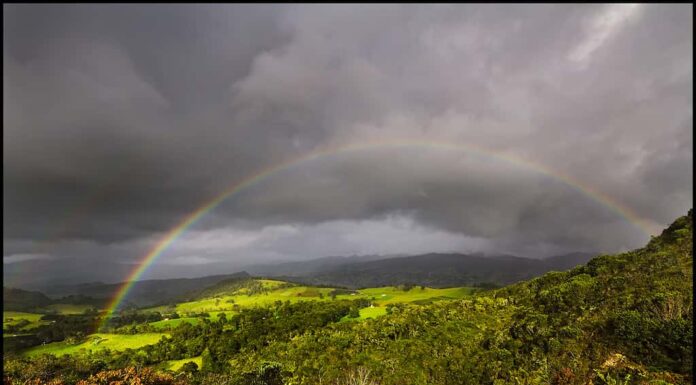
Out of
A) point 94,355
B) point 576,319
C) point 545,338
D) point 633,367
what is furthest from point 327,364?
point 94,355

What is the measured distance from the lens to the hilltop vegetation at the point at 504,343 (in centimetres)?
2894

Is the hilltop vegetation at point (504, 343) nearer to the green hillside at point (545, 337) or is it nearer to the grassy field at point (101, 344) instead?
the green hillside at point (545, 337)

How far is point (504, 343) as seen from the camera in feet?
142

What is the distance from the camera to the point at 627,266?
6256cm

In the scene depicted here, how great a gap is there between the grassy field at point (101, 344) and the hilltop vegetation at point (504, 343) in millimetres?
9014

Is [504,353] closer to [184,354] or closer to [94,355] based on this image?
[184,354]

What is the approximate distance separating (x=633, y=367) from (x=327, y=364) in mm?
39499

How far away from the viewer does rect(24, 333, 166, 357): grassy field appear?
103 metres

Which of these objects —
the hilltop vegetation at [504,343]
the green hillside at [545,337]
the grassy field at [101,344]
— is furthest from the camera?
the grassy field at [101,344]

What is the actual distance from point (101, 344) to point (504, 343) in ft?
382

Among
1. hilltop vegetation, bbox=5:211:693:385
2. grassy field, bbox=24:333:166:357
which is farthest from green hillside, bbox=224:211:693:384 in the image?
grassy field, bbox=24:333:166:357

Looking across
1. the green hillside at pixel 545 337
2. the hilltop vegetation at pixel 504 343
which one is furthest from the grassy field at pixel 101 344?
the green hillside at pixel 545 337

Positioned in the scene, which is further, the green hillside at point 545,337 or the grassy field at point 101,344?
the grassy field at point 101,344

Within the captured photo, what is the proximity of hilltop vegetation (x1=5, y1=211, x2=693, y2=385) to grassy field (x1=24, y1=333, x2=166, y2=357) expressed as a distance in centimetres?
901
